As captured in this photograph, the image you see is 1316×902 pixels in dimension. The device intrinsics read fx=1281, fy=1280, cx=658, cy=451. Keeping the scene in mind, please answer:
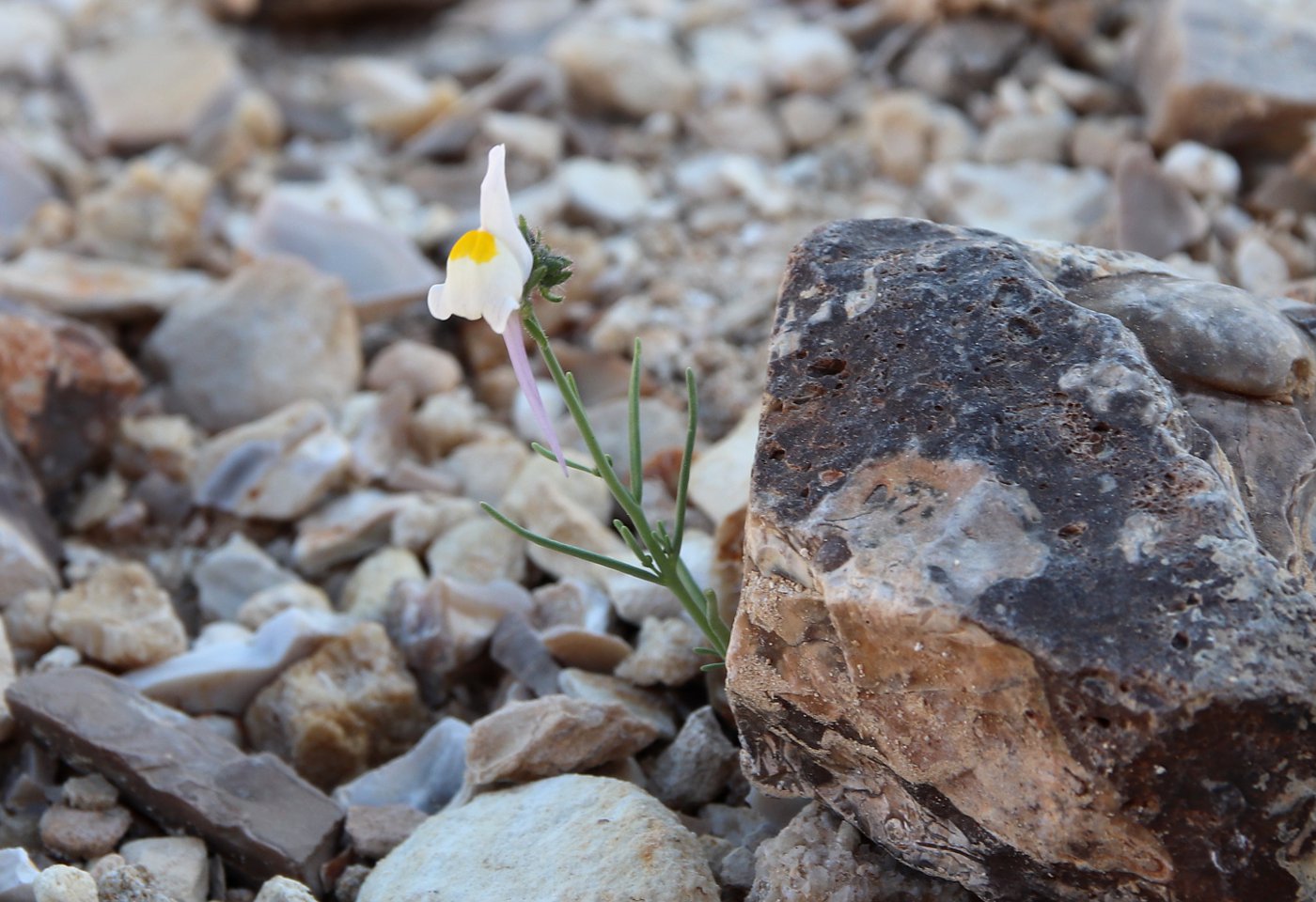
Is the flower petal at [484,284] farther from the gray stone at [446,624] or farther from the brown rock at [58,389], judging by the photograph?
the brown rock at [58,389]

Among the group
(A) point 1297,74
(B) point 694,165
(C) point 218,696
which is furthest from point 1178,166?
(C) point 218,696

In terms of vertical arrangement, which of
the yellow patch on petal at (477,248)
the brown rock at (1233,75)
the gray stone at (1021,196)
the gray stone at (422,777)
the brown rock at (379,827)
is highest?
the yellow patch on petal at (477,248)

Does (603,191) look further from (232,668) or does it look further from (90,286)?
(232,668)

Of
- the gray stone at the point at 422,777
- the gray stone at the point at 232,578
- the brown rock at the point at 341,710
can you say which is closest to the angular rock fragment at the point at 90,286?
the gray stone at the point at 232,578

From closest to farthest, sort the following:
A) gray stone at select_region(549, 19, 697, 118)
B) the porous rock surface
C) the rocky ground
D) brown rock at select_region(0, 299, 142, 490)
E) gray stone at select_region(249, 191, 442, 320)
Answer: the porous rock surface, the rocky ground, brown rock at select_region(0, 299, 142, 490), gray stone at select_region(249, 191, 442, 320), gray stone at select_region(549, 19, 697, 118)

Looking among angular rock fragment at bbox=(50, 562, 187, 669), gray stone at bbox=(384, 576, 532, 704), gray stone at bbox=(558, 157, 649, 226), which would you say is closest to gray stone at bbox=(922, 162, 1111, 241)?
gray stone at bbox=(558, 157, 649, 226)

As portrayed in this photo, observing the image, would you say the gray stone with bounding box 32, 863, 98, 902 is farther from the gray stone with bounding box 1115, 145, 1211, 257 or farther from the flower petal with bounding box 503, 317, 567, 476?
the gray stone with bounding box 1115, 145, 1211, 257
